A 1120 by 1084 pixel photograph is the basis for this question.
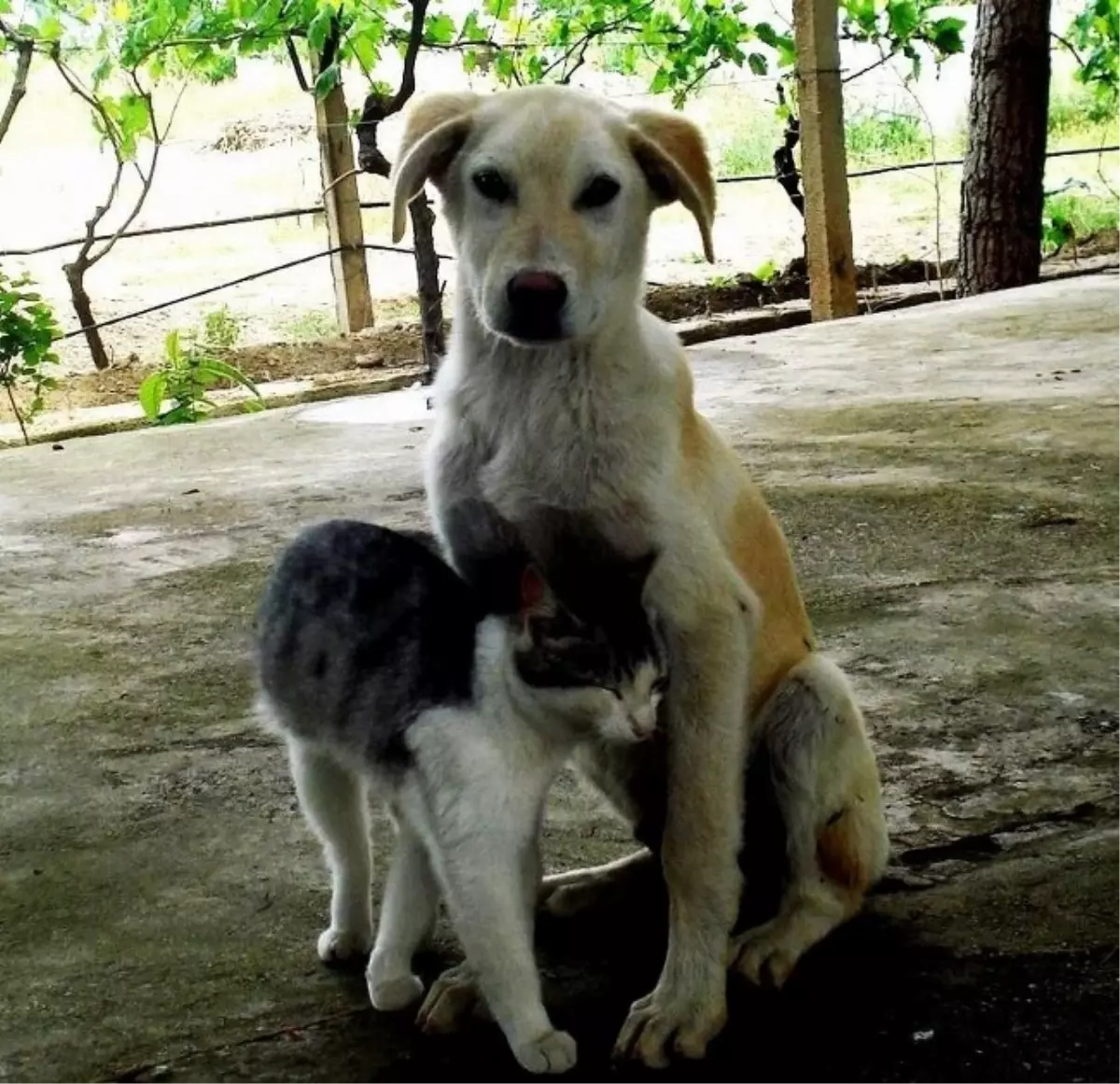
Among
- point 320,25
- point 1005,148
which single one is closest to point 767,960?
point 320,25

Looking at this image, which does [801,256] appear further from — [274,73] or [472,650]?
[472,650]

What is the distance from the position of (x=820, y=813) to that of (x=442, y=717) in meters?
0.64

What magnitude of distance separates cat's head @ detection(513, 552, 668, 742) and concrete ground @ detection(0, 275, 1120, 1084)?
465 mm

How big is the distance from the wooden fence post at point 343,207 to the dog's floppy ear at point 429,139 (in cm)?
641

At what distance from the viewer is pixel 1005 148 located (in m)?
9.04

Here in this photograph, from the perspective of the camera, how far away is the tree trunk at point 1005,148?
8789 mm

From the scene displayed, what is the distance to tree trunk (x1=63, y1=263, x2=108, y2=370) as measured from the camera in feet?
30.1

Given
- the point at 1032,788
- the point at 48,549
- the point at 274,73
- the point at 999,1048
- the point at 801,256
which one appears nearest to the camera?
the point at 999,1048

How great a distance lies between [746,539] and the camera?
245cm

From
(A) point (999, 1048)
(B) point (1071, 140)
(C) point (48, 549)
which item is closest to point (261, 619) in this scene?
(A) point (999, 1048)

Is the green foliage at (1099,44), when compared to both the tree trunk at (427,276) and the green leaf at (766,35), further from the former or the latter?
the tree trunk at (427,276)

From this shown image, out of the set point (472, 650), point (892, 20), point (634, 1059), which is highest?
point (892, 20)

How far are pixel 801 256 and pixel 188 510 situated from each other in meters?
6.27

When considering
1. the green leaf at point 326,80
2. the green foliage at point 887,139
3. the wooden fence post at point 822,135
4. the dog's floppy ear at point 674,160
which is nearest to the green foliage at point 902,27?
the green foliage at point 887,139
